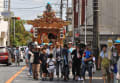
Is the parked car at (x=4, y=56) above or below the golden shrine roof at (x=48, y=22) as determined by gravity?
below

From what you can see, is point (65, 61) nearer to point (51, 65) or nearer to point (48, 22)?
point (51, 65)

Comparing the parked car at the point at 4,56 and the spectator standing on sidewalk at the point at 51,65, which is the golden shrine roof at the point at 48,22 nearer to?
the parked car at the point at 4,56

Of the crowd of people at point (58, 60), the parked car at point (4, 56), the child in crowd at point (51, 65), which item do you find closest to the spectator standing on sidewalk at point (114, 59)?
the crowd of people at point (58, 60)

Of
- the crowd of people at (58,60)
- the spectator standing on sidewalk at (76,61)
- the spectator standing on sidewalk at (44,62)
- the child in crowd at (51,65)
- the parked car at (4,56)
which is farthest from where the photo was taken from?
the parked car at (4,56)

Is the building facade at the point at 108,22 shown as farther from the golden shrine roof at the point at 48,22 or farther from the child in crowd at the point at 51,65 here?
the child in crowd at the point at 51,65

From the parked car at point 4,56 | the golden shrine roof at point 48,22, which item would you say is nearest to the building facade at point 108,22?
the golden shrine roof at point 48,22

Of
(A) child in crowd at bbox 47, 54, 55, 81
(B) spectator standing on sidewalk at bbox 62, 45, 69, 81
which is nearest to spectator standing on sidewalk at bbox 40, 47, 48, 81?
(A) child in crowd at bbox 47, 54, 55, 81

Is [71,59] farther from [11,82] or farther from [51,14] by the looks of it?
[51,14]

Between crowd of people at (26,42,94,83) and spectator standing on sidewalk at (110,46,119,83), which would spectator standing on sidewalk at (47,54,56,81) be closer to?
crowd of people at (26,42,94,83)

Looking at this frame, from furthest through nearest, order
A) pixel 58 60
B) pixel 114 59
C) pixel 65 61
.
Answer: pixel 58 60
pixel 65 61
pixel 114 59

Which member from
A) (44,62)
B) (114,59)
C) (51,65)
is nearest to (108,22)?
(44,62)

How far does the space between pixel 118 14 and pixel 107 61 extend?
2475 cm

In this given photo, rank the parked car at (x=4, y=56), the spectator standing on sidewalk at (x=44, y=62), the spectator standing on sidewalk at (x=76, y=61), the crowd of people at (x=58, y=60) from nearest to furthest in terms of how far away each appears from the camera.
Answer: the spectator standing on sidewalk at (x=76, y=61)
the crowd of people at (x=58, y=60)
the spectator standing on sidewalk at (x=44, y=62)
the parked car at (x=4, y=56)

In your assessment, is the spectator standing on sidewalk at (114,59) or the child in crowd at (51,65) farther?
the child in crowd at (51,65)
